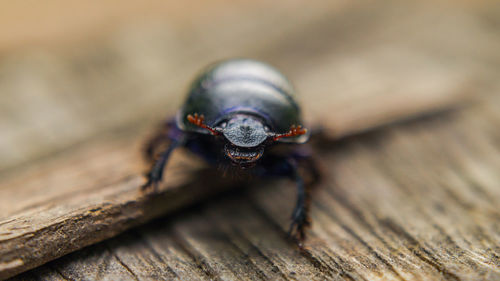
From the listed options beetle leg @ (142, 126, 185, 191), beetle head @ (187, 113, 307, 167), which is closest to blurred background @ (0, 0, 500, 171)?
beetle leg @ (142, 126, 185, 191)

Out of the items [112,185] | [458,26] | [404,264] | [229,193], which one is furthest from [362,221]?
[458,26]

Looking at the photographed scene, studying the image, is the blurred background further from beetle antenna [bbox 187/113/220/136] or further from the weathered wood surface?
beetle antenna [bbox 187/113/220/136]

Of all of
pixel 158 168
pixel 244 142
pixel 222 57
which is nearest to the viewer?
pixel 244 142

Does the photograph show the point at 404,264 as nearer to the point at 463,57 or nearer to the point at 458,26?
the point at 463,57

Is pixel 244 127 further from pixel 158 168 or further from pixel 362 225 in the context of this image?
Result: pixel 362 225

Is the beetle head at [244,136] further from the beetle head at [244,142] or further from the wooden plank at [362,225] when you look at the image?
the wooden plank at [362,225]

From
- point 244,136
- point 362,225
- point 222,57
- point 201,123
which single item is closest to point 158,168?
point 201,123
